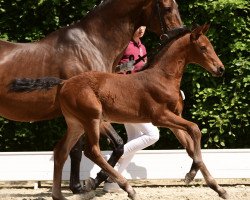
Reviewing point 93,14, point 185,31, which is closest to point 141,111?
point 185,31

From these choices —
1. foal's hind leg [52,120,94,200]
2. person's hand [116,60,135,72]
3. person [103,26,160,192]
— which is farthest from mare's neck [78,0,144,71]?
foal's hind leg [52,120,94,200]

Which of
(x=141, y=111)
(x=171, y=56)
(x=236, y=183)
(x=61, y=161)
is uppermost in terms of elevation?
(x=171, y=56)

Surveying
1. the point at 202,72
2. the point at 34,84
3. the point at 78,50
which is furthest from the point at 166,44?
the point at 202,72

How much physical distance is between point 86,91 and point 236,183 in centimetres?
295

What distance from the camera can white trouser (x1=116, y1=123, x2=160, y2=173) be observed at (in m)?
7.37

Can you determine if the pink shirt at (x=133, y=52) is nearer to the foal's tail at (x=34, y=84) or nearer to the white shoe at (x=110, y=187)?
the white shoe at (x=110, y=187)


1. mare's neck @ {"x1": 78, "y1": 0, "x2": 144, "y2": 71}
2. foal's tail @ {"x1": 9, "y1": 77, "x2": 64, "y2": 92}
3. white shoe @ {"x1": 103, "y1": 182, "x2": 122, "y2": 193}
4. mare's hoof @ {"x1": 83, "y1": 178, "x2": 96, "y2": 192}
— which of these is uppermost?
mare's neck @ {"x1": 78, "y1": 0, "x2": 144, "y2": 71}

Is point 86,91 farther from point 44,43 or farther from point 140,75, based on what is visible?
point 44,43

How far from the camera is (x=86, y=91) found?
595 centimetres

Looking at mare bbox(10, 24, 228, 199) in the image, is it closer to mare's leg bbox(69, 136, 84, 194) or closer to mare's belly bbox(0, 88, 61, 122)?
mare's belly bbox(0, 88, 61, 122)

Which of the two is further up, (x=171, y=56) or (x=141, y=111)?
(x=171, y=56)

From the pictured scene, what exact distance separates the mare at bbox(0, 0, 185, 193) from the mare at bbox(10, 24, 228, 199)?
20.9 inches

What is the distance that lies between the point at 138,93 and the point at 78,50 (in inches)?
37.8

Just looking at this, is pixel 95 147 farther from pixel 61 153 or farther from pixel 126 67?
pixel 126 67
